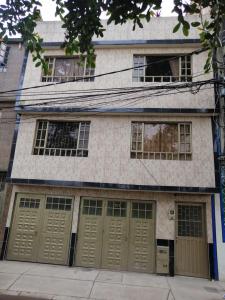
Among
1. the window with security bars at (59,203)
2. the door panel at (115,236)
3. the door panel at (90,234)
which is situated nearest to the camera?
the door panel at (115,236)

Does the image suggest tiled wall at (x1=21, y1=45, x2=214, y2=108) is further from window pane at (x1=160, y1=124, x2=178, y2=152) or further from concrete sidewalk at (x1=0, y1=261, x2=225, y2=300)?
concrete sidewalk at (x1=0, y1=261, x2=225, y2=300)

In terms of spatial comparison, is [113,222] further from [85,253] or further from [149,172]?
[149,172]

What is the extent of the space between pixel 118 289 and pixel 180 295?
5.54 ft

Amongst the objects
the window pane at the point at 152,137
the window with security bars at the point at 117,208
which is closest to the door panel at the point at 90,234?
the window with security bars at the point at 117,208

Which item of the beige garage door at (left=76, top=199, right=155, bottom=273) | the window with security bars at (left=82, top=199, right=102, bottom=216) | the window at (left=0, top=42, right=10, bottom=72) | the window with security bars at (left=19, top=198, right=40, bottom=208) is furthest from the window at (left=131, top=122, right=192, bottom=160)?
the window at (left=0, top=42, right=10, bottom=72)

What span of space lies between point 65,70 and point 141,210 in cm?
662

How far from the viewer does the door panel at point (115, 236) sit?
9.52 m

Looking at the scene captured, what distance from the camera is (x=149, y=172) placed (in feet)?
31.6

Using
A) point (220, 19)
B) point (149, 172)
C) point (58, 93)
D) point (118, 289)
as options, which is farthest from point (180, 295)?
point (58, 93)

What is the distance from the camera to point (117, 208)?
395 inches

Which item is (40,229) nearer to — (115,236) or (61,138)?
(115,236)

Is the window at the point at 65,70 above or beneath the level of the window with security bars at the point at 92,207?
above

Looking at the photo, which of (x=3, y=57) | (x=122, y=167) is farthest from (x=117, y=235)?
(x=3, y=57)

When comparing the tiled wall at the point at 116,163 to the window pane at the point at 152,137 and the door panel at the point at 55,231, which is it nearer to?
the window pane at the point at 152,137
